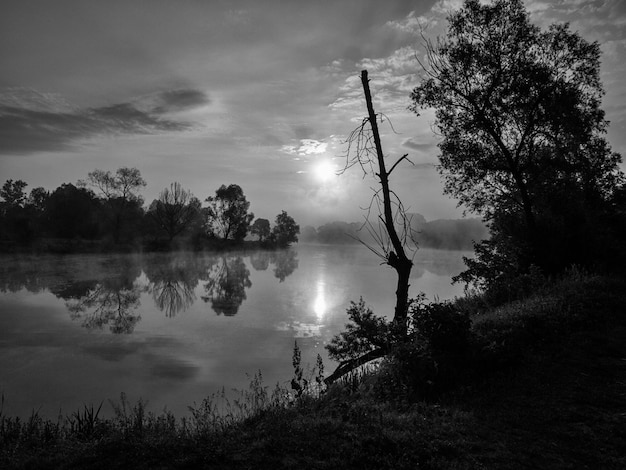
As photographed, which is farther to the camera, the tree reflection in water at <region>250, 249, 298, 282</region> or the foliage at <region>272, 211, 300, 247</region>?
the foliage at <region>272, 211, 300, 247</region>

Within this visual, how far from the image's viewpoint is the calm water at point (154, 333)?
10.5 meters

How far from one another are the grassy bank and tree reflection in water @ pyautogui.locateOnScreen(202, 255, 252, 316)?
532 inches

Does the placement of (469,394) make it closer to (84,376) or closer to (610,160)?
(84,376)

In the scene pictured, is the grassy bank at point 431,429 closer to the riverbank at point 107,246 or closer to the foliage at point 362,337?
the foliage at point 362,337

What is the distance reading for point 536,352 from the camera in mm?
8594

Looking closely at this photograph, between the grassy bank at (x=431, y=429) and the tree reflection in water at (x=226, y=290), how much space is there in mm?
13511

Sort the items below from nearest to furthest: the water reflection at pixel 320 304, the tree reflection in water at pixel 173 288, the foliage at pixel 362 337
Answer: the foliage at pixel 362 337, the water reflection at pixel 320 304, the tree reflection in water at pixel 173 288

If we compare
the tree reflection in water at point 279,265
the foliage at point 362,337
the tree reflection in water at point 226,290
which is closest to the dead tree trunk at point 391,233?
the foliage at point 362,337

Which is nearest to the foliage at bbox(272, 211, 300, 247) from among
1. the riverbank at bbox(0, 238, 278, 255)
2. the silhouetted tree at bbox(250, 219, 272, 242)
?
the silhouetted tree at bbox(250, 219, 272, 242)

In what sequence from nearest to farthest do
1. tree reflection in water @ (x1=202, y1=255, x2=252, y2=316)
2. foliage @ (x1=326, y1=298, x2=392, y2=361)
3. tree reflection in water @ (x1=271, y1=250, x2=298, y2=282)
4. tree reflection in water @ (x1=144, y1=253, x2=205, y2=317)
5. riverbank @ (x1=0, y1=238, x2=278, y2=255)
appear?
foliage @ (x1=326, y1=298, x2=392, y2=361) < tree reflection in water @ (x1=202, y1=255, x2=252, y2=316) < tree reflection in water @ (x1=144, y1=253, x2=205, y2=317) < tree reflection in water @ (x1=271, y1=250, x2=298, y2=282) < riverbank @ (x1=0, y1=238, x2=278, y2=255)

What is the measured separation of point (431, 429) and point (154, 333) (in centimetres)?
1405

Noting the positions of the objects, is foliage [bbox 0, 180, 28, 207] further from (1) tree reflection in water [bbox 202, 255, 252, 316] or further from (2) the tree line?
(1) tree reflection in water [bbox 202, 255, 252, 316]

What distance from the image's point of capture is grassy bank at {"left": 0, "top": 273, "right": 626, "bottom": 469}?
15.9 feet

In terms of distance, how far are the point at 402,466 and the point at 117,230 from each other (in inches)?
3019
